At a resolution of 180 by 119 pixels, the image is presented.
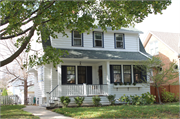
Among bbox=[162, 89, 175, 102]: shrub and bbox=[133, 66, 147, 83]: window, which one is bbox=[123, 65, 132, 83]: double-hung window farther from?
bbox=[162, 89, 175, 102]: shrub

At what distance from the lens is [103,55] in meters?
16.3

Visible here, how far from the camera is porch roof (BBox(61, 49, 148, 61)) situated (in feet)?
50.5

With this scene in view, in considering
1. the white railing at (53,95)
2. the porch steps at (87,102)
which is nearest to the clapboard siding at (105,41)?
the white railing at (53,95)

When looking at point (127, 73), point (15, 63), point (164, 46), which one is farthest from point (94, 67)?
point (15, 63)

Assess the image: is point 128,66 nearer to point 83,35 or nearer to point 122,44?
point 122,44

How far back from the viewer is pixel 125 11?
32.6 ft

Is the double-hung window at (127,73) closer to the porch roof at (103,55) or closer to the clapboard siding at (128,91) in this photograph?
the clapboard siding at (128,91)

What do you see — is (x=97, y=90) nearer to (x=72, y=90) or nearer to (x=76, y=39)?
(x=72, y=90)

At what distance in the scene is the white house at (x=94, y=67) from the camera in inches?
602

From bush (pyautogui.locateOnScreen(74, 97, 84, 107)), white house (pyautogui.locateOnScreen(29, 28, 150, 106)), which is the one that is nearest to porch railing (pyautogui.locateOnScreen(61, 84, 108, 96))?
white house (pyautogui.locateOnScreen(29, 28, 150, 106))

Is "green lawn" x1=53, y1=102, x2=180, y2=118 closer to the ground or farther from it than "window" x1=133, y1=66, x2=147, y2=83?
closer to the ground

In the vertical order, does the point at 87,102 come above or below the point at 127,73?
below

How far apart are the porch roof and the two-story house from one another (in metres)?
5.34

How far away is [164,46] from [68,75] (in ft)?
Result: 39.9
